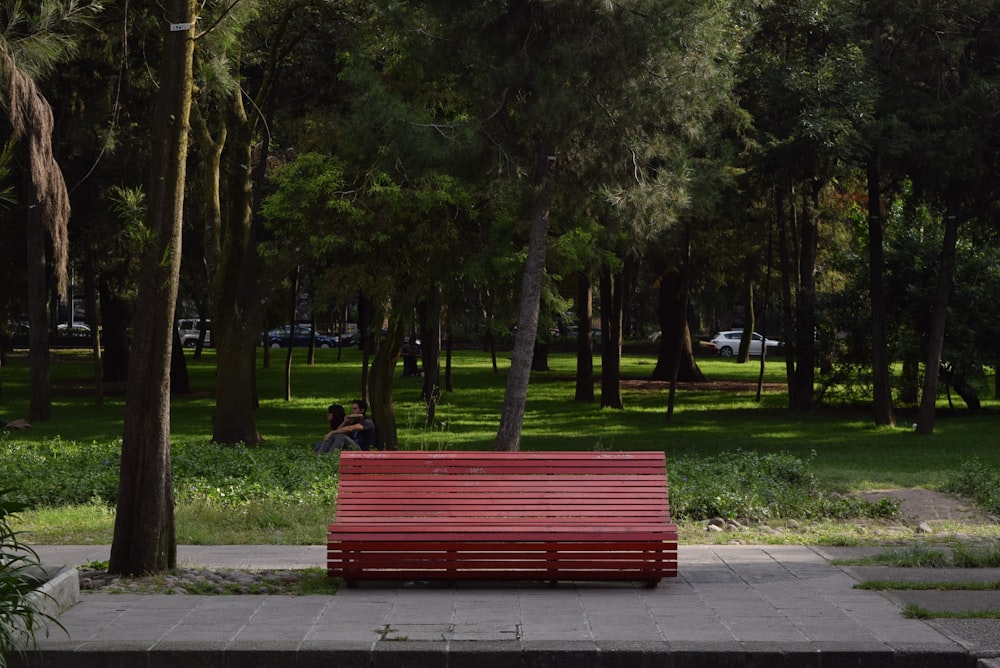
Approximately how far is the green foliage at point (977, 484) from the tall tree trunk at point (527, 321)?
5.87 metres

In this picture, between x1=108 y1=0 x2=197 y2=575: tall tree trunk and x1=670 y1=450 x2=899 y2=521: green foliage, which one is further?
x1=670 y1=450 x2=899 y2=521: green foliage

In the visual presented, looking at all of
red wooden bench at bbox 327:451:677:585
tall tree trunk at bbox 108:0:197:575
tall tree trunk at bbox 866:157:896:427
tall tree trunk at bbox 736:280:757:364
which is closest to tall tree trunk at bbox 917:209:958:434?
tall tree trunk at bbox 866:157:896:427

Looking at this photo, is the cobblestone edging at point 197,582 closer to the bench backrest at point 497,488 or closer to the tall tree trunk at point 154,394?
the tall tree trunk at point 154,394

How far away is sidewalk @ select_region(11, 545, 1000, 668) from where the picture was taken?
695 centimetres

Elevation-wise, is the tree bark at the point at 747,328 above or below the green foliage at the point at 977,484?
above

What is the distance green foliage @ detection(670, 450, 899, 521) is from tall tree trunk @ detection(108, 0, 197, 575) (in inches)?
232

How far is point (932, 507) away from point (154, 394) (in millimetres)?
9395

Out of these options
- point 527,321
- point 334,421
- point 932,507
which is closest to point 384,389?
point 334,421

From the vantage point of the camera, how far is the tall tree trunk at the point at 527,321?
17594mm

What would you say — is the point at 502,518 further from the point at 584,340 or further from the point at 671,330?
the point at 671,330

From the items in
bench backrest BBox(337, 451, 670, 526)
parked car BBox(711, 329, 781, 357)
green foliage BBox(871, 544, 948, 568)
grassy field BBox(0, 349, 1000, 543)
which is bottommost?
grassy field BBox(0, 349, 1000, 543)

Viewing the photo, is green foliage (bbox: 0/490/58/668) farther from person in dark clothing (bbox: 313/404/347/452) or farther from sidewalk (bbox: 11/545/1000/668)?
person in dark clothing (bbox: 313/404/347/452)

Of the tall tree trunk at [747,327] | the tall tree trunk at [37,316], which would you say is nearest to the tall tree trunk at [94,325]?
the tall tree trunk at [37,316]

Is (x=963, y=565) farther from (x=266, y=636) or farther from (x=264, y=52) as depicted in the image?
(x=264, y=52)
